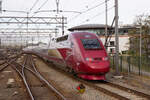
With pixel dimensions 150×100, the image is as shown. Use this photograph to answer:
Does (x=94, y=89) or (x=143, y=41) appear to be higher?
(x=143, y=41)

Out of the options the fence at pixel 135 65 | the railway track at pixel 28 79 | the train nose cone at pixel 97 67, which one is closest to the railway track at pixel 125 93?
the train nose cone at pixel 97 67

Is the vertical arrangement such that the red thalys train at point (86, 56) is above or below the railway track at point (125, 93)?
above

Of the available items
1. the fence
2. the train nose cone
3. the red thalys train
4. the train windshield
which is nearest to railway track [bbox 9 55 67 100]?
the red thalys train

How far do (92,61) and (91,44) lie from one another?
4.64 feet

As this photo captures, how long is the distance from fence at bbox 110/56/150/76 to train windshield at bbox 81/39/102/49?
12.5 ft

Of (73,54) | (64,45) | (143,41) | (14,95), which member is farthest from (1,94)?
(143,41)

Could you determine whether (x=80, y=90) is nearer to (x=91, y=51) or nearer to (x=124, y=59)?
(x=91, y=51)

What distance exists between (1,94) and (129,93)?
5.60 meters

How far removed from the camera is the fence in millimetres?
13659

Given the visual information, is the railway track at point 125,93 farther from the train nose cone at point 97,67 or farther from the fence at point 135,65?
the fence at point 135,65

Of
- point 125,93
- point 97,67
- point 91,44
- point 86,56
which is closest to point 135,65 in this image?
point 91,44

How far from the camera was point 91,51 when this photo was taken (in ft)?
37.6

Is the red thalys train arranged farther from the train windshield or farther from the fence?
the fence

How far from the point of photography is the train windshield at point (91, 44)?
11798 millimetres
